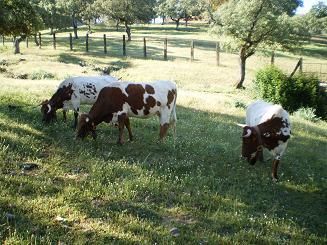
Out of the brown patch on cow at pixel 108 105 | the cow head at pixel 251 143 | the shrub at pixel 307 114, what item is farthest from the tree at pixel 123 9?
the cow head at pixel 251 143

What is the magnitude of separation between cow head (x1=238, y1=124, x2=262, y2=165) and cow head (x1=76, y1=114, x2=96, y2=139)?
4.35m

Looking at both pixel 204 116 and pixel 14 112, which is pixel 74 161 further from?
pixel 204 116

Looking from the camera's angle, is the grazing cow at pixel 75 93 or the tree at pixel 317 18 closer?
the grazing cow at pixel 75 93

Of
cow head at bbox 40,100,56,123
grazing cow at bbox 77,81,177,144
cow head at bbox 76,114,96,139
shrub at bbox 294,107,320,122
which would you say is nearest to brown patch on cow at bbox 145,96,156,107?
grazing cow at bbox 77,81,177,144

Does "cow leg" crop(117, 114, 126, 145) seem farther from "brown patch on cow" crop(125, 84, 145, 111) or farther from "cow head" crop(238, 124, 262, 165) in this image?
"cow head" crop(238, 124, 262, 165)

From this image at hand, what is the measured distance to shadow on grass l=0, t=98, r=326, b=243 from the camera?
7957 mm

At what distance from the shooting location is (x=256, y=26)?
105ft

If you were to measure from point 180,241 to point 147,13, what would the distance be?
63.5 m

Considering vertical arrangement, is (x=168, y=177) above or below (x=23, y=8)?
below

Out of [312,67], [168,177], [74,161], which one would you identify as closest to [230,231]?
[168,177]

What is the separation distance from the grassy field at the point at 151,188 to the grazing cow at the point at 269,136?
1.85 feet

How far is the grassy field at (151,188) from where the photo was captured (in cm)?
750

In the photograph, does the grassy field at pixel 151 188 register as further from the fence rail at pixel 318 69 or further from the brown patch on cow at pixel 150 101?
the fence rail at pixel 318 69

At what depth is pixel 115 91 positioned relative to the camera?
41.3 ft
